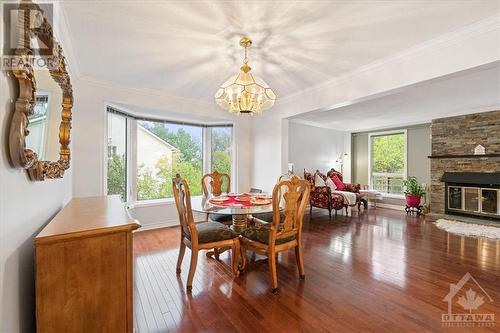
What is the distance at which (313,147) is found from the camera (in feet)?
21.0

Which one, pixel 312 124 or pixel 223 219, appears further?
pixel 312 124

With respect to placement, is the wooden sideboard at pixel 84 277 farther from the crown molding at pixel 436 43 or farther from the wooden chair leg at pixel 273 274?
the crown molding at pixel 436 43

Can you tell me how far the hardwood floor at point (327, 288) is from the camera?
1.73 meters

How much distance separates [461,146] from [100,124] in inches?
283

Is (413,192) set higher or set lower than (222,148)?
lower

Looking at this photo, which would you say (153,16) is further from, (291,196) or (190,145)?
(190,145)

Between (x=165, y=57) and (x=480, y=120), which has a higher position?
(x=165, y=57)

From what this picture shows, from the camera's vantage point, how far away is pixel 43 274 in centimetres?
103

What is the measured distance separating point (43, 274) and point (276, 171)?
395 centimetres

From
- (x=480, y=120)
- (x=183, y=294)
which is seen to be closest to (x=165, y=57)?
(x=183, y=294)

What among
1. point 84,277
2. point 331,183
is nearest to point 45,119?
point 84,277

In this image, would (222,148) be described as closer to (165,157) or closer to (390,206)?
(165,157)

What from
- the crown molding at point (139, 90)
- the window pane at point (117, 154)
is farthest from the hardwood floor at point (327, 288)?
the crown molding at point (139, 90)

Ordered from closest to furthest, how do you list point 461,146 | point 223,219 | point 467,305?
point 467,305, point 223,219, point 461,146
